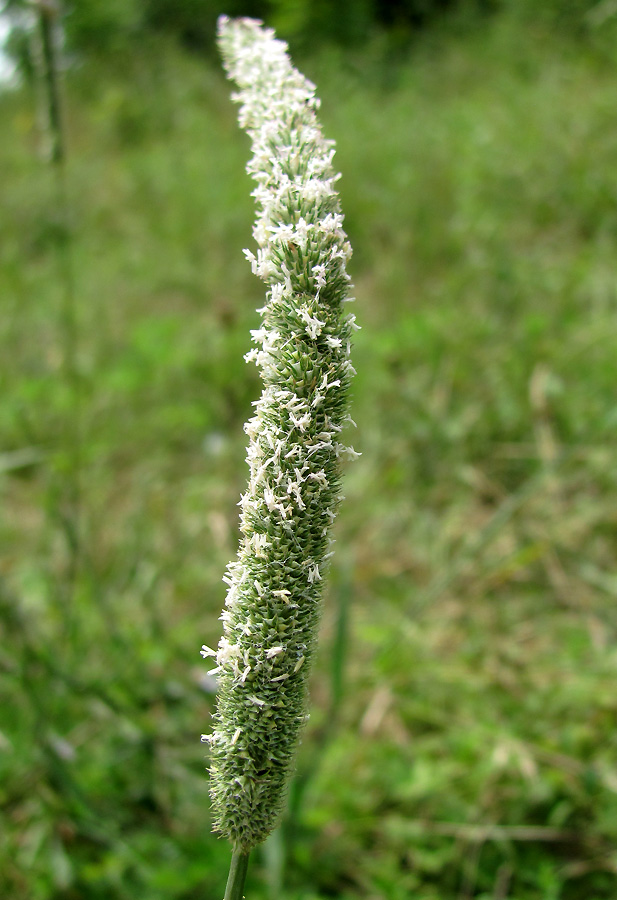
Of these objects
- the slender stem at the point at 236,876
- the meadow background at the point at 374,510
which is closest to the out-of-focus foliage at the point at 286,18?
the meadow background at the point at 374,510

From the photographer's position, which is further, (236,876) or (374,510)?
(374,510)

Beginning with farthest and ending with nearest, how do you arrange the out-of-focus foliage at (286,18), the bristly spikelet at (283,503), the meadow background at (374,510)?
the out-of-focus foliage at (286,18)
the meadow background at (374,510)
the bristly spikelet at (283,503)

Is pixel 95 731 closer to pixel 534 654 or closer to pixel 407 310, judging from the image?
pixel 534 654

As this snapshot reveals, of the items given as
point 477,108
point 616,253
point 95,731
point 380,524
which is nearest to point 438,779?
point 95,731

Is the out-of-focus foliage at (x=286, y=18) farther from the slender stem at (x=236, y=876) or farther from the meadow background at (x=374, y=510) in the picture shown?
the slender stem at (x=236, y=876)

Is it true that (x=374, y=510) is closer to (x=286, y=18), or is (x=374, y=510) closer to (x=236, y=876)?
(x=236, y=876)

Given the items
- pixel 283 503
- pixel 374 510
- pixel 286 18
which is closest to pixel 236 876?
pixel 283 503
